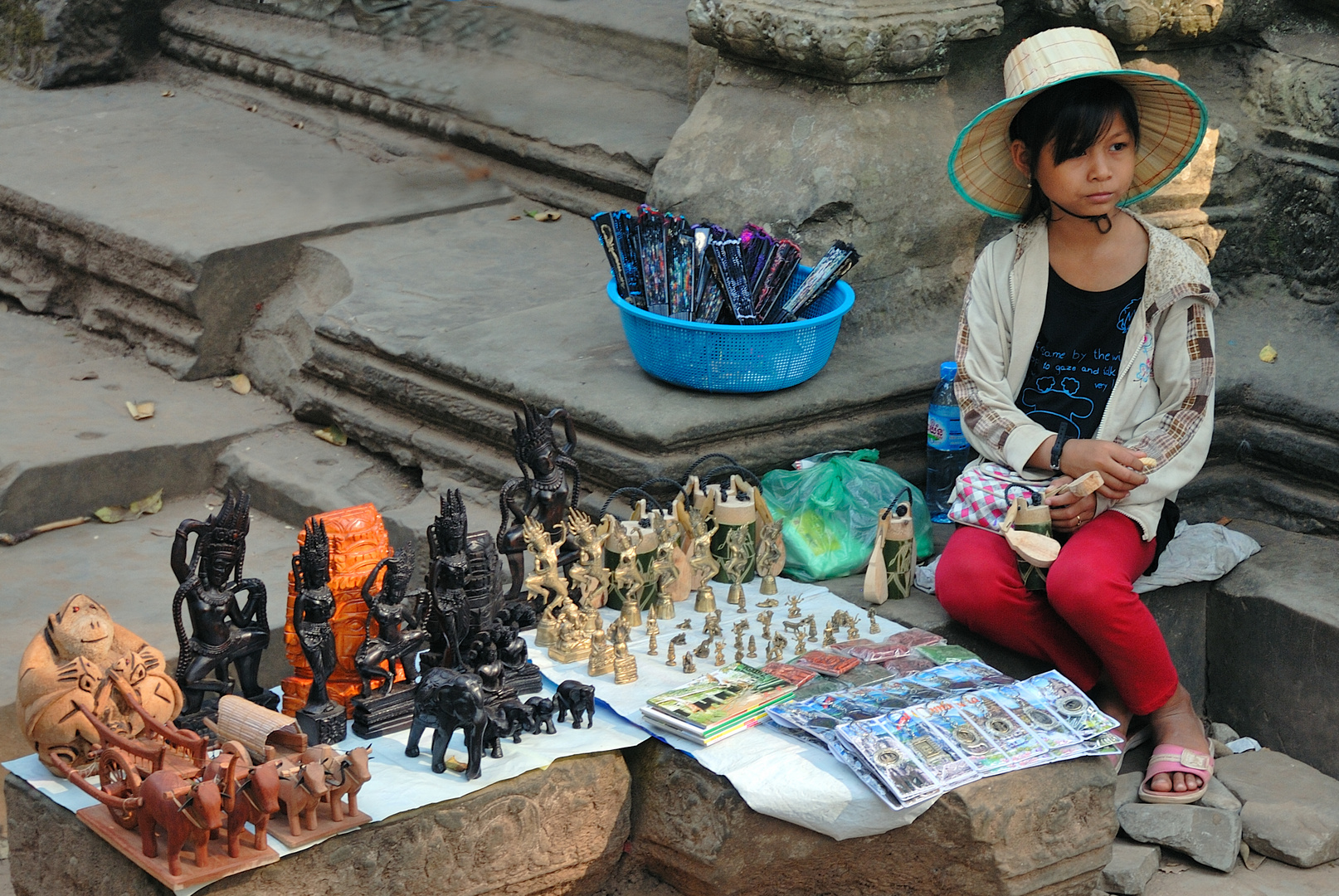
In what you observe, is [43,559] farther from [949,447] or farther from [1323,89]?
[1323,89]

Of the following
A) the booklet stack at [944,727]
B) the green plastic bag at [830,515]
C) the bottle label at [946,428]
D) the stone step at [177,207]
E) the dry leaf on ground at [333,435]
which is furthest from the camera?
the stone step at [177,207]

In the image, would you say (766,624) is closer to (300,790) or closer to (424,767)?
(424,767)

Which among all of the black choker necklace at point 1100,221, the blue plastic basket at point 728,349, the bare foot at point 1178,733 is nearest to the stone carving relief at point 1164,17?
the black choker necklace at point 1100,221

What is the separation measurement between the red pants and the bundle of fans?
835 mm

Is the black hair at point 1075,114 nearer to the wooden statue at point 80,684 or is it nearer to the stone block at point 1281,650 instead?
the stone block at point 1281,650

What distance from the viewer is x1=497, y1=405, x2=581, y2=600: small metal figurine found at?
3477 mm

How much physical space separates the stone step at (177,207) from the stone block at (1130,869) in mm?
3257

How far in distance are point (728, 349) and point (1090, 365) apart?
93 centimetres

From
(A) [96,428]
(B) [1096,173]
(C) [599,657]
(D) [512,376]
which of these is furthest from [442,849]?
(A) [96,428]

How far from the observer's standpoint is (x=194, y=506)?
14.6 ft

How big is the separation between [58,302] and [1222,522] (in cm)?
407

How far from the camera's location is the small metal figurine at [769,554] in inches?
148

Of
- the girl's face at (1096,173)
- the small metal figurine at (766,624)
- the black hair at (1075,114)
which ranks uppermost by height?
the black hair at (1075,114)

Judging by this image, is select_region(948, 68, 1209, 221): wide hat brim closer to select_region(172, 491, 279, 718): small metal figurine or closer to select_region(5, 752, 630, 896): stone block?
select_region(5, 752, 630, 896): stone block
